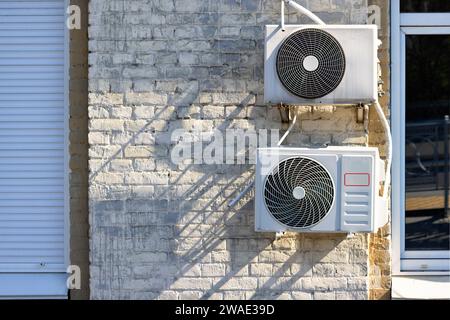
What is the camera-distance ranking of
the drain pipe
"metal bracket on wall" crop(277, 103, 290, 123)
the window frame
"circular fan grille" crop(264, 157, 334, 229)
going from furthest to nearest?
1. the window frame
2. "metal bracket on wall" crop(277, 103, 290, 123)
3. the drain pipe
4. "circular fan grille" crop(264, 157, 334, 229)

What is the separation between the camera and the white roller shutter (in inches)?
223

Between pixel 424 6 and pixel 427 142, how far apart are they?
83cm

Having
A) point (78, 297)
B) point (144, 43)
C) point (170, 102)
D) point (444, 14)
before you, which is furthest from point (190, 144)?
point (444, 14)

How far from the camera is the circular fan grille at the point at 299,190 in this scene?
5.00 m

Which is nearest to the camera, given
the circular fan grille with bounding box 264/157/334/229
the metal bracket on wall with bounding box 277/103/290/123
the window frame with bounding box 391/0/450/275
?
the circular fan grille with bounding box 264/157/334/229

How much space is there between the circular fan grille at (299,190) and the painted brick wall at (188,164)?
1.25 feet

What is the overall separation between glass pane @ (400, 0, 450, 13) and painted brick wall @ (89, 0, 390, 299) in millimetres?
782

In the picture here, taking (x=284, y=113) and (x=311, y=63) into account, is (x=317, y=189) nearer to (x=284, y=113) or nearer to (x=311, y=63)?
(x=284, y=113)

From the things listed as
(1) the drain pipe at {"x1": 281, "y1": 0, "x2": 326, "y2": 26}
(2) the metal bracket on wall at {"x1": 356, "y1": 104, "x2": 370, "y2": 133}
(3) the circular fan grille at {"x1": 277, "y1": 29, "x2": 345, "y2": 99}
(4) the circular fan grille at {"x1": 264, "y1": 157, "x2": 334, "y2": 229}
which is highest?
(1) the drain pipe at {"x1": 281, "y1": 0, "x2": 326, "y2": 26}

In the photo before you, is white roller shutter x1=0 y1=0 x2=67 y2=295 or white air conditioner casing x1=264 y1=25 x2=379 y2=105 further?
white roller shutter x1=0 y1=0 x2=67 y2=295

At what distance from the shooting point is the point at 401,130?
18.4 ft

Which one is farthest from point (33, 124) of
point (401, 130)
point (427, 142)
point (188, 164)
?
point (427, 142)

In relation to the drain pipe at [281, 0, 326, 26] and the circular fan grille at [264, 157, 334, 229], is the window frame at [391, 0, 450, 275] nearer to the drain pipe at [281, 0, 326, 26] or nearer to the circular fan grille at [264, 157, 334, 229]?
the drain pipe at [281, 0, 326, 26]

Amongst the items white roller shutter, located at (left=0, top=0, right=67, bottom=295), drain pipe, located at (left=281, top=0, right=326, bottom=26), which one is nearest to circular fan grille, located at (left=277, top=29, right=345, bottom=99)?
drain pipe, located at (left=281, top=0, right=326, bottom=26)
